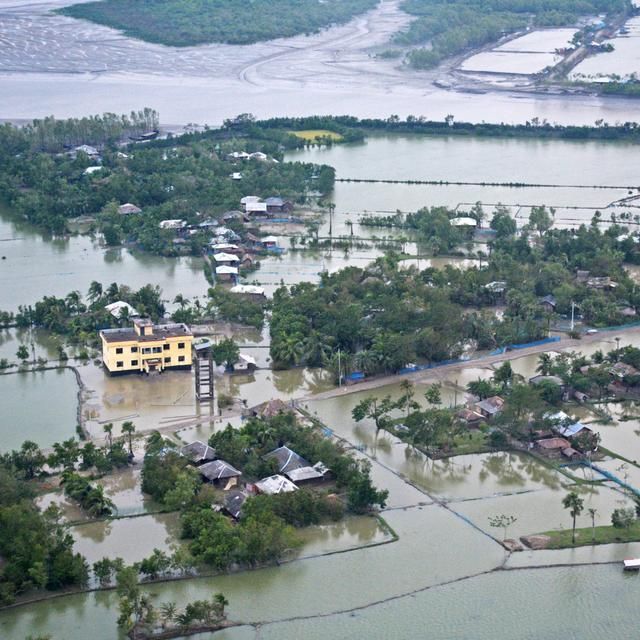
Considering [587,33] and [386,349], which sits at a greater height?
[587,33]

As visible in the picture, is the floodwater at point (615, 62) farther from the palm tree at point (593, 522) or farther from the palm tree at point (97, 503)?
the palm tree at point (97, 503)

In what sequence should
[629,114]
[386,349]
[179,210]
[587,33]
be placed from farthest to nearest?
[587,33], [629,114], [179,210], [386,349]

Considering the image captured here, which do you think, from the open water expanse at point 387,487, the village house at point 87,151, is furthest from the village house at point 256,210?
the village house at point 87,151

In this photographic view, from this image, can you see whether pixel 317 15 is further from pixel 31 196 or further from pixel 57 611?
pixel 57 611

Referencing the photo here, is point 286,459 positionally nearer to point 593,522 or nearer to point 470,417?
point 470,417

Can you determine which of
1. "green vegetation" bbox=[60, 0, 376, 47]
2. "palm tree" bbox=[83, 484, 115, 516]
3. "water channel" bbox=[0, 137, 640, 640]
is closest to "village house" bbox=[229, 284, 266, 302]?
"water channel" bbox=[0, 137, 640, 640]

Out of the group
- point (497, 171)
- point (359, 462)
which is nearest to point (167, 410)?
point (359, 462)
